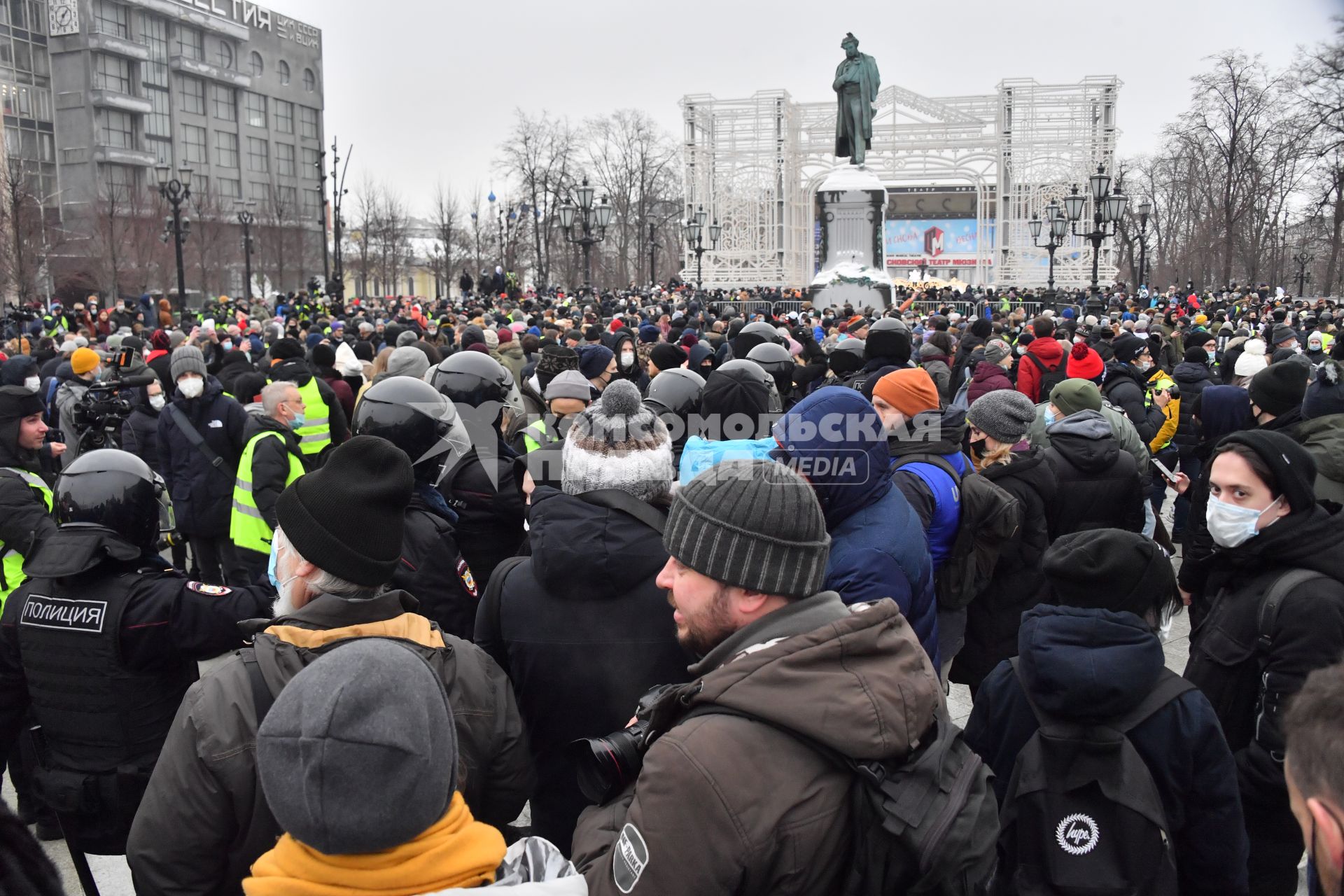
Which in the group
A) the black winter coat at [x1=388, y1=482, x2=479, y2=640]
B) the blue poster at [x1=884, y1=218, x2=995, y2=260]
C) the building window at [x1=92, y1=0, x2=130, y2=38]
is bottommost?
the black winter coat at [x1=388, y1=482, x2=479, y2=640]

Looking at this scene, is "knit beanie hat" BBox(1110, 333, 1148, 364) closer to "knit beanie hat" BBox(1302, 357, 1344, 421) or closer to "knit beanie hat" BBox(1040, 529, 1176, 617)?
"knit beanie hat" BBox(1302, 357, 1344, 421)

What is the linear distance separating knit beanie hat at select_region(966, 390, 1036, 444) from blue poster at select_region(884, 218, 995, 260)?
193 ft

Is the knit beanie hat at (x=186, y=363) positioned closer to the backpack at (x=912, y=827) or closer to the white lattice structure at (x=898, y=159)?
the backpack at (x=912, y=827)

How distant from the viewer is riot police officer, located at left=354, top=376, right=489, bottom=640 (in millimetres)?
3578

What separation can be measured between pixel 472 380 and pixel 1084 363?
18.9 ft

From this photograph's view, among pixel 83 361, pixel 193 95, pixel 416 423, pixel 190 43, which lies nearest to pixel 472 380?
pixel 416 423

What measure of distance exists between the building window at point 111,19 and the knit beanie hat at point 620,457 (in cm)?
7393

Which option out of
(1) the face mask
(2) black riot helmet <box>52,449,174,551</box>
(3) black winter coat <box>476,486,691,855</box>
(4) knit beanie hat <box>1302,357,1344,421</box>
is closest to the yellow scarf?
(3) black winter coat <box>476,486,691,855</box>

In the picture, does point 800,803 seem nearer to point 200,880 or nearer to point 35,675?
point 200,880

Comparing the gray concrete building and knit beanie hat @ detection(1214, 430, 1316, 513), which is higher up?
the gray concrete building

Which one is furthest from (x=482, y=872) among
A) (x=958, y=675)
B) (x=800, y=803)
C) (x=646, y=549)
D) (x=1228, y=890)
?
(x=958, y=675)

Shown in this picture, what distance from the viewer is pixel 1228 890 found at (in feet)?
8.29

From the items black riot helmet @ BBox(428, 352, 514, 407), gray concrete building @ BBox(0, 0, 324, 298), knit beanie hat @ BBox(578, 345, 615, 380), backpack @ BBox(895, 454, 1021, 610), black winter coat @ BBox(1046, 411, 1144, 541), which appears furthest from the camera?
gray concrete building @ BBox(0, 0, 324, 298)

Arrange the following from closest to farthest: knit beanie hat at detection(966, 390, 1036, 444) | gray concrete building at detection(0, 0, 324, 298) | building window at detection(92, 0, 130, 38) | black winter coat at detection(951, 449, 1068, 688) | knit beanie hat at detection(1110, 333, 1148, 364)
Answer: black winter coat at detection(951, 449, 1068, 688), knit beanie hat at detection(966, 390, 1036, 444), knit beanie hat at detection(1110, 333, 1148, 364), gray concrete building at detection(0, 0, 324, 298), building window at detection(92, 0, 130, 38)
